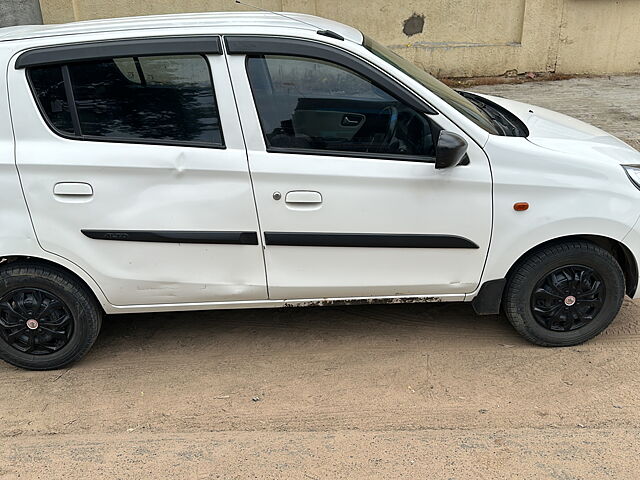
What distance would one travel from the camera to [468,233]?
10.6 feet

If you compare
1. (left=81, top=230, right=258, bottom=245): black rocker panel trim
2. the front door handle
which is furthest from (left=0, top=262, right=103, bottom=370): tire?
the front door handle

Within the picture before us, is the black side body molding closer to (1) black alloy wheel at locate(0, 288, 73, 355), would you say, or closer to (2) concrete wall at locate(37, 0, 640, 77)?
(1) black alloy wheel at locate(0, 288, 73, 355)

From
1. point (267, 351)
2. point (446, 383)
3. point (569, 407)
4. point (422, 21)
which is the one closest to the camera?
point (569, 407)

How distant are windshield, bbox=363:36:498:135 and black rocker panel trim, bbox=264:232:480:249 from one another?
64 cm

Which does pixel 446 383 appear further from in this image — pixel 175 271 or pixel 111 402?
pixel 111 402

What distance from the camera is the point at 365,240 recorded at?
10.5 ft

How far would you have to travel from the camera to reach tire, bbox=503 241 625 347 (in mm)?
3332

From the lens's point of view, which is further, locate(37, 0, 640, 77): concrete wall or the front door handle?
locate(37, 0, 640, 77): concrete wall

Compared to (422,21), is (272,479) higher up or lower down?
lower down

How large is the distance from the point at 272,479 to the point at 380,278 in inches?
47.2

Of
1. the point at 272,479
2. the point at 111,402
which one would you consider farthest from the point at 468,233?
the point at 111,402

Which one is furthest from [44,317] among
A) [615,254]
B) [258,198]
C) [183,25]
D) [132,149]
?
[615,254]

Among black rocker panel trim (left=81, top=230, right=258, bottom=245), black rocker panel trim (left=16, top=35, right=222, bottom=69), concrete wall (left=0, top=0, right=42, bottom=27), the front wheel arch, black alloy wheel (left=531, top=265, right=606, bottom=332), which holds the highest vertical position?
black rocker panel trim (left=16, top=35, right=222, bottom=69)

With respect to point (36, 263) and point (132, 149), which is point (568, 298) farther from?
point (36, 263)
